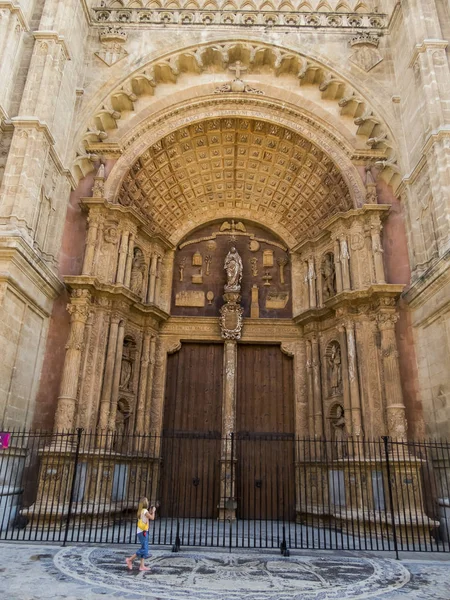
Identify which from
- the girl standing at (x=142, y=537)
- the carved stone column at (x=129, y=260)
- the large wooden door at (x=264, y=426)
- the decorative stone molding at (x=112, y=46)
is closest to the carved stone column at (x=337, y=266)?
the large wooden door at (x=264, y=426)

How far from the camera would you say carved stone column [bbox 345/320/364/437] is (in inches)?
393

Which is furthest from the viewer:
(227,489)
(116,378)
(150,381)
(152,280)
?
(152,280)

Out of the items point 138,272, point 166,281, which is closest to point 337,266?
point 166,281

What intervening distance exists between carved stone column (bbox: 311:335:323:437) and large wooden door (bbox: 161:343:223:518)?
247 centimetres

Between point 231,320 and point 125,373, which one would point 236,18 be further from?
point 125,373

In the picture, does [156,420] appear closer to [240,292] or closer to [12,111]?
[240,292]

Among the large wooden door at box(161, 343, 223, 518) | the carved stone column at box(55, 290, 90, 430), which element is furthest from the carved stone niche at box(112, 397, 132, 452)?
the carved stone column at box(55, 290, 90, 430)

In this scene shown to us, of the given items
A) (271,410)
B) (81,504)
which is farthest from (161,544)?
(271,410)

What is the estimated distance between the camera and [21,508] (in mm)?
8766

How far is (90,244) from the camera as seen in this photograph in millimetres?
11039

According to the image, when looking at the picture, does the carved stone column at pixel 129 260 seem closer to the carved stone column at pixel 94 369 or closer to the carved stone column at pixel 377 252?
the carved stone column at pixel 94 369

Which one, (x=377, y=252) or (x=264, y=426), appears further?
(x=264, y=426)

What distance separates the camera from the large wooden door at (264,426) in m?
11.3

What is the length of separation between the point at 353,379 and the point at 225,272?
4.98 m
